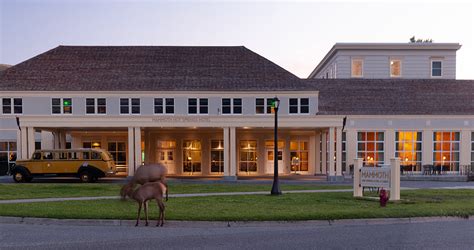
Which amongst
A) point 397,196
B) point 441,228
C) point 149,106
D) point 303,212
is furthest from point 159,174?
point 149,106

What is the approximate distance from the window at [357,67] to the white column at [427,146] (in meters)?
9.53

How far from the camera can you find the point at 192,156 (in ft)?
132

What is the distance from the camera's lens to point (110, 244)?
1048 centimetres

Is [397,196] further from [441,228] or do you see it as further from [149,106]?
[149,106]

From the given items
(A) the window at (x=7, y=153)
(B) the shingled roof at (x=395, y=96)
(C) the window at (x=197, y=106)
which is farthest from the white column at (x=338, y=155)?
(A) the window at (x=7, y=153)

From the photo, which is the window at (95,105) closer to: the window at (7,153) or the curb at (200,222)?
the window at (7,153)

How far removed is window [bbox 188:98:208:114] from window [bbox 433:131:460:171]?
61.5 feet

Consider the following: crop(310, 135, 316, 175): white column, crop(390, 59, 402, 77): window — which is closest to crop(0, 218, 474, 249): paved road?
crop(310, 135, 316, 175): white column

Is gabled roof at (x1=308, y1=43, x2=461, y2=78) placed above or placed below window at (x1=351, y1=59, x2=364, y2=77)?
above

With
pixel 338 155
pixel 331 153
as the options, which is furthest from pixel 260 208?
pixel 338 155

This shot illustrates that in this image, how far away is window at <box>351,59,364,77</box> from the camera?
4572cm

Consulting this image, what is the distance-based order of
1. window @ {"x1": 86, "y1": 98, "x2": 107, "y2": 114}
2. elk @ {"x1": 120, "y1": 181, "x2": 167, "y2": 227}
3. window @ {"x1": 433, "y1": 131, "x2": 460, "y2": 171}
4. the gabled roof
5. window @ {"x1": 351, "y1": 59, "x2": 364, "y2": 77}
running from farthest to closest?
window @ {"x1": 351, "y1": 59, "x2": 364, "y2": 77} < the gabled roof < window @ {"x1": 433, "y1": 131, "x2": 460, "y2": 171} < window @ {"x1": 86, "y1": 98, "x2": 107, "y2": 114} < elk @ {"x1": 120, "y1": 181, "x2": 167, "y2": 227}

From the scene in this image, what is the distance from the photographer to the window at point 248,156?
40125 millimetres

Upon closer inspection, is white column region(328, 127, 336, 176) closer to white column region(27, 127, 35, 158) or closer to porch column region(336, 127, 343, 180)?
porch column region(336, 127, 343, 180)
